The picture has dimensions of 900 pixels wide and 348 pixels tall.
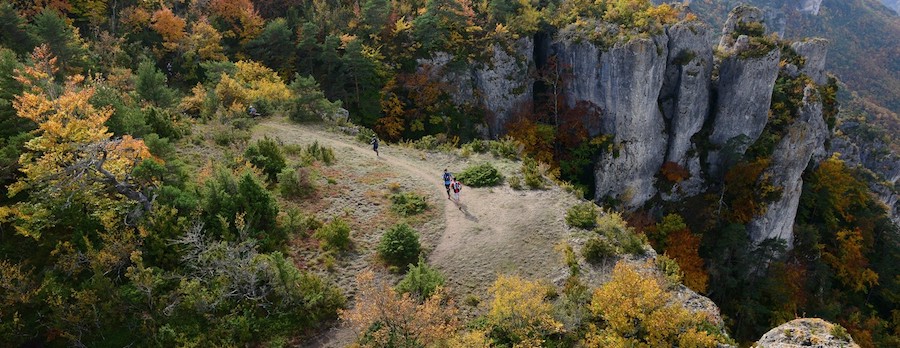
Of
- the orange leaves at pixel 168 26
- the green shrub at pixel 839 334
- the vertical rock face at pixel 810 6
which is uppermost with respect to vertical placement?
the orange leaves at pixel 168 26

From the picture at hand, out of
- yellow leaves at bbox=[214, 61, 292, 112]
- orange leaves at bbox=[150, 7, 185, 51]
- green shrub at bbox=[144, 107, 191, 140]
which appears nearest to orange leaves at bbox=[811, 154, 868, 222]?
yellow leaves at bbox=[214, 61, 292, 112]

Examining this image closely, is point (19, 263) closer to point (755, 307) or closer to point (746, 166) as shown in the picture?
point (755, 307)

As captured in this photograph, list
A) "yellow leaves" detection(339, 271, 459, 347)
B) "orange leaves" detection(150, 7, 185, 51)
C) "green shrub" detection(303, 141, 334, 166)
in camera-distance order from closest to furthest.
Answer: "yellow leaves" detection(339, 271, 459, 347) < "green shrub" detection(303, 141, 334, 166) < "orange leaves" detection(150, 7, 185, 51)

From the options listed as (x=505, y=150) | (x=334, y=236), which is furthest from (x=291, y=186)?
(x=505, y=150)

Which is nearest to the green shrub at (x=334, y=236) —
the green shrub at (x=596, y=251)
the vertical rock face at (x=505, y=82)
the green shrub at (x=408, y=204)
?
the green shrub at (x=408, y=204)

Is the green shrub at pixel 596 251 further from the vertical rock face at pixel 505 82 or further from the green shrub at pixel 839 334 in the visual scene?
the vertical rock face at pixel 505 82

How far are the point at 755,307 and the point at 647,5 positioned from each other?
69.8 ft

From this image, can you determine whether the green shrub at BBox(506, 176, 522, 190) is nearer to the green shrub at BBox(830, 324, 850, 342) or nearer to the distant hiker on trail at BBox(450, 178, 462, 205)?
the distant hiker on trail at BBox(450, 178, 462, 205)

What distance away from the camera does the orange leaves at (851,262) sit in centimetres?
3528

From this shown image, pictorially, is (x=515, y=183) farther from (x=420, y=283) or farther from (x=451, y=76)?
(x=451, y=76)

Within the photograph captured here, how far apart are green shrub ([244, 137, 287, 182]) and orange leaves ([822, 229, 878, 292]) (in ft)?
131

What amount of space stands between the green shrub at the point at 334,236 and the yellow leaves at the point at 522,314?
19.6ft

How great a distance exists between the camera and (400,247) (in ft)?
50.5

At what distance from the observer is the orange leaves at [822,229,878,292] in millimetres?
35281
